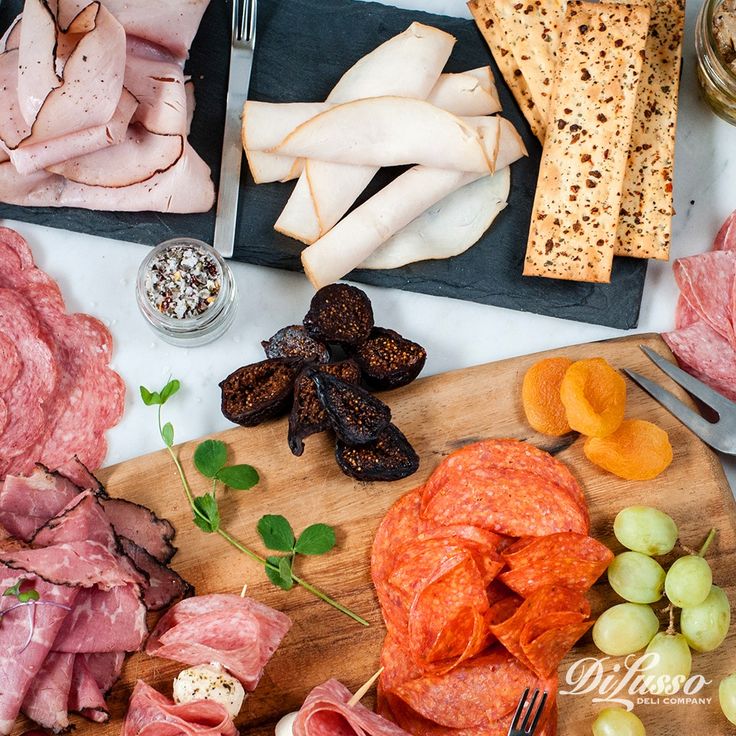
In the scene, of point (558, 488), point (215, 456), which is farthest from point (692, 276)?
point (215, 456)

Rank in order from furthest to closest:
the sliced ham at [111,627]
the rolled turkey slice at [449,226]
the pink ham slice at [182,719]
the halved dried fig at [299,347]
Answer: the rolled turkey slice at [449,226]
the halved dried fig at [299,347]
the sliced ham at [111,627]
the pink ham slice at [182,719]

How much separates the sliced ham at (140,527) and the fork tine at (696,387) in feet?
3.44

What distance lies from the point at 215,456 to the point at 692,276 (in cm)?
104

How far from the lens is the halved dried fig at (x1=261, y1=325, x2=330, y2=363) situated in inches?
68.6

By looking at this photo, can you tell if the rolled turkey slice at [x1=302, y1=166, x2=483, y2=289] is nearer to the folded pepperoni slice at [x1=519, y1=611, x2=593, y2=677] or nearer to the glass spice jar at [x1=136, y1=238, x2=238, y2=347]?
the glass spice jar at [x1=136, y1=238, x2=238, y2=347]

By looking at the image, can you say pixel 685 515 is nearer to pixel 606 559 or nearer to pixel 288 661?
pixel 606 559

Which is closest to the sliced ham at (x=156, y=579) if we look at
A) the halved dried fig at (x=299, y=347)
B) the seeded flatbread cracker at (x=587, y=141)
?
the halved dried fig at (x=299, y=347)

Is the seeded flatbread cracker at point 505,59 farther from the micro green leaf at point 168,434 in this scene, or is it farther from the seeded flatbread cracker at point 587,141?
the micro green leaf at point 168,434

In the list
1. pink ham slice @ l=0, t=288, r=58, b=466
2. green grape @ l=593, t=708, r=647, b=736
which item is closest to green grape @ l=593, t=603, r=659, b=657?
green grape @ l=593, t=708, r=647, b=736

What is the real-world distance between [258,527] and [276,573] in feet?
0.31

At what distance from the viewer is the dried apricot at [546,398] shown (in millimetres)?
1752

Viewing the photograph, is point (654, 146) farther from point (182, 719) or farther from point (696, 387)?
point (182, 719)

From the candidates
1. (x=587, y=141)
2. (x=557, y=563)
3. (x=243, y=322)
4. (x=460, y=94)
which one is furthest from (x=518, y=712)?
(x=460, y=94)

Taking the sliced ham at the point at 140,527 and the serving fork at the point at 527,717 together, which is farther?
the sliced ham at the point at 140,527
